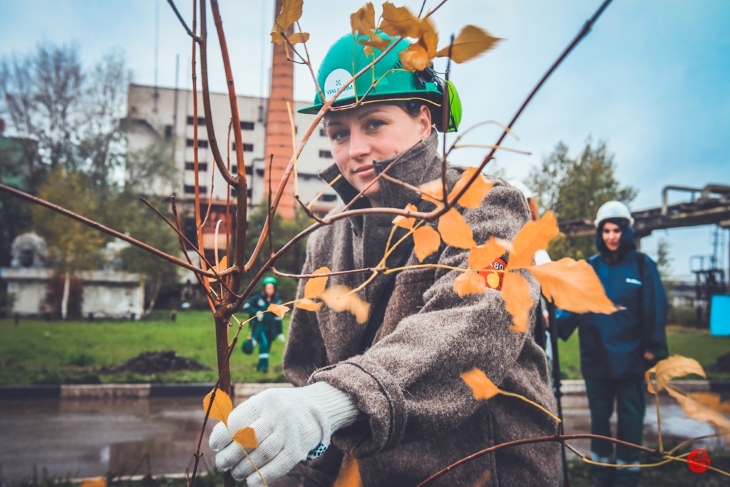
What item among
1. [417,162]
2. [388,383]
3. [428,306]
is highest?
[417,162]

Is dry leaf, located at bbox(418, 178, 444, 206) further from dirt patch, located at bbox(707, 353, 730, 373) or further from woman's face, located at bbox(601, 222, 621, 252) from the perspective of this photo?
dirt patch, located at bbox(707, 353, 730, 373)

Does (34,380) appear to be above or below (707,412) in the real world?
below

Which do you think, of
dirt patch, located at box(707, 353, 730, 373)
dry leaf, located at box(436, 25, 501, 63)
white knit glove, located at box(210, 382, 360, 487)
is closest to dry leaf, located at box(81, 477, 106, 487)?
white knit glove, located at box(210, 382, 360, 487)

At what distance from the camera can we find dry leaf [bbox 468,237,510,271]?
0.69 meters

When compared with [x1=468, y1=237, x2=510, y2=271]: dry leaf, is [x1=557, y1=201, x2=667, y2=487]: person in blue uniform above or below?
below

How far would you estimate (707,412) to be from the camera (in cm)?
73

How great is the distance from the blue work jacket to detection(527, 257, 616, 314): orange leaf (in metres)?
3.57

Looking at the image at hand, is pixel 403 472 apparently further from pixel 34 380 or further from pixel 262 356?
pixel 34 380

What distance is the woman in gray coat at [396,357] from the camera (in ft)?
2.92

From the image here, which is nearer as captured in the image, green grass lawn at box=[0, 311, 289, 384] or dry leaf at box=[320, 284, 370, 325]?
dry leaf at box=[320, 284, 370, 325]

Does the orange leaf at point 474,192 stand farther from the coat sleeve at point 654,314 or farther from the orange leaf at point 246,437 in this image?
the coat sleeve at point 654,314

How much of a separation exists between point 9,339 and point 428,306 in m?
12.8

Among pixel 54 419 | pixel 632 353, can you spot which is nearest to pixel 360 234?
pixel 632 353

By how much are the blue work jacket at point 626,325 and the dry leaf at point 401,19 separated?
3.60 meters
